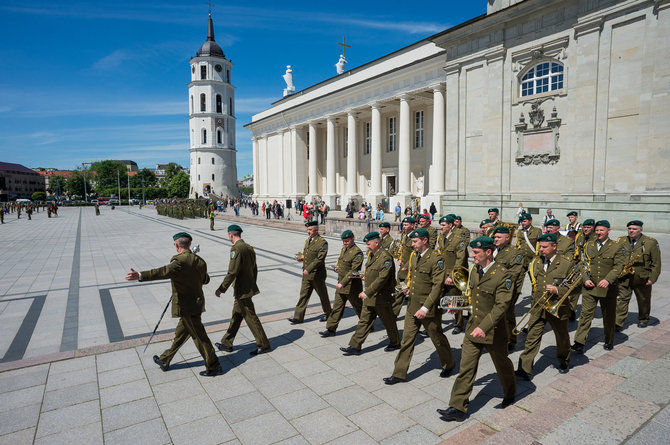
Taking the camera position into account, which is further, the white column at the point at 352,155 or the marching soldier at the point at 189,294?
the white column at the point at 352,155

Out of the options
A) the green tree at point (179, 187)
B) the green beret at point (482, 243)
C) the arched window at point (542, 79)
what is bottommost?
the green beret at point (482, 243)

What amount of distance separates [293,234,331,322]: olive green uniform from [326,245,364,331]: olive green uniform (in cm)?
58

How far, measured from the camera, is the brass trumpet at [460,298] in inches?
186

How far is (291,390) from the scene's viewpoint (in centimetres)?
491

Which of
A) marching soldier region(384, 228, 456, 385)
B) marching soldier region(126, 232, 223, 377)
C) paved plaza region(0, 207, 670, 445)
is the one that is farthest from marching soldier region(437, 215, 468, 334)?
marching soldier region(126, 232, 223, 377)

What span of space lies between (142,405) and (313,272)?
3.49m

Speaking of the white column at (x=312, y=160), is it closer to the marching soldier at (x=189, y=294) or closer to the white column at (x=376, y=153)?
the white column at (x=376, y=153)

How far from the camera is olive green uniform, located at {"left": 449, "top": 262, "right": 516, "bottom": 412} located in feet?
13.5

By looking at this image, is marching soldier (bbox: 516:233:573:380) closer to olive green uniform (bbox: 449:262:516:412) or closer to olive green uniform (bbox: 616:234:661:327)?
olive green uniform (bbox: 449:262:516:412)

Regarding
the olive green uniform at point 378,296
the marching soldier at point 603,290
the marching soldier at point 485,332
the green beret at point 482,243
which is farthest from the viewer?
the marching soldier at point 603,290

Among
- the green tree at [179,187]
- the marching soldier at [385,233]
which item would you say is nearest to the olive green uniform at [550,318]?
the marching soldier at [385,233]

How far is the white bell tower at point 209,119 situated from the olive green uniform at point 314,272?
2847 inches

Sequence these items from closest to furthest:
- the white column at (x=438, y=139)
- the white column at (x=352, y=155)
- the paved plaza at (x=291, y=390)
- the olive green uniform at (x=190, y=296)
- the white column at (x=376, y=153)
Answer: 1. the paved plaza at (x=291, y=390)
2. the olive green uniform at (x=190, y=296)
3. the white column at (x=438, y=139)
4. the white column at (x=376, y=153)
5. the white column at (x=352, y=155)

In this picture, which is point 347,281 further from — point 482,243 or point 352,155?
point 352,155
